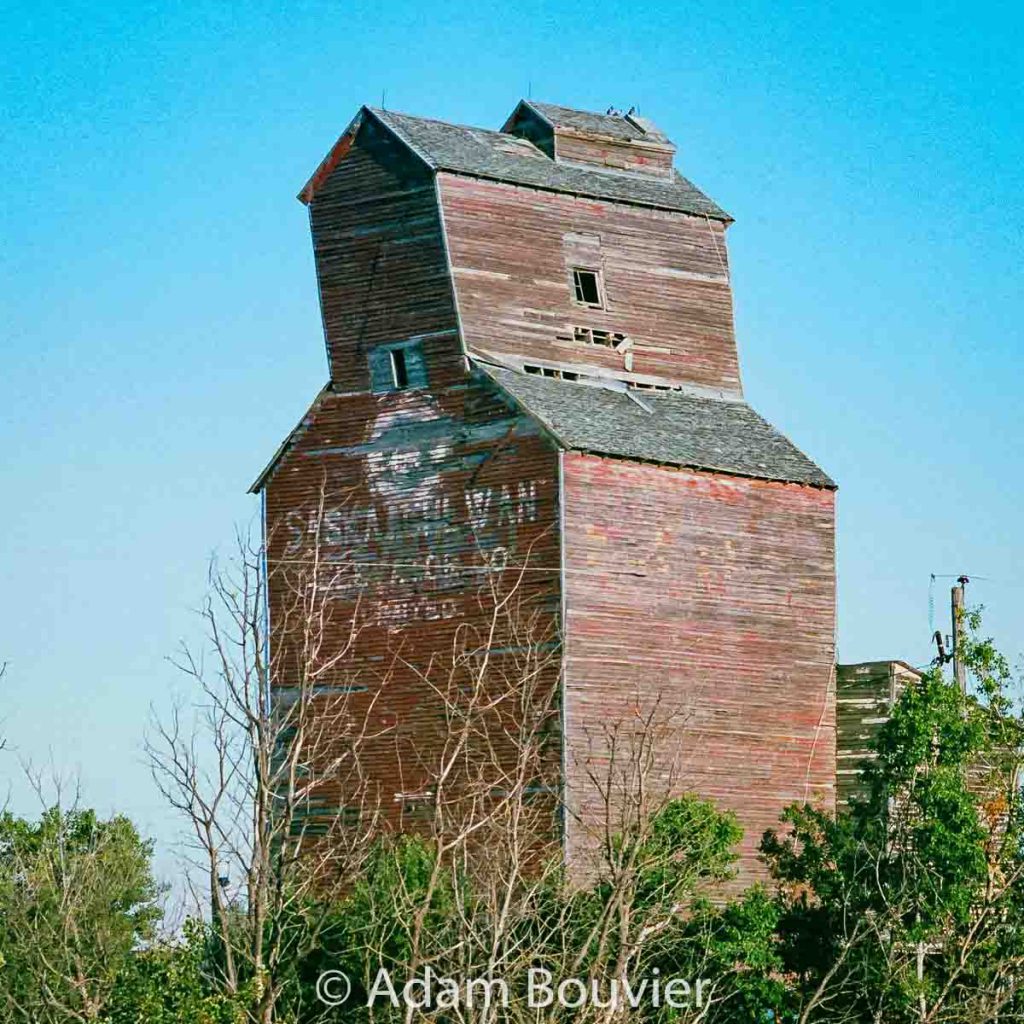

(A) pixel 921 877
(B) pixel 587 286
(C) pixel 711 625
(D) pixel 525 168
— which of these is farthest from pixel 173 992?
(D) pixel 525 168

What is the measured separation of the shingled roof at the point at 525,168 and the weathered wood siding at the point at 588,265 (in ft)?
0.71

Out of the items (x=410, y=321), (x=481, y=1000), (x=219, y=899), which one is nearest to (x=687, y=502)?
(x=410, y=321)

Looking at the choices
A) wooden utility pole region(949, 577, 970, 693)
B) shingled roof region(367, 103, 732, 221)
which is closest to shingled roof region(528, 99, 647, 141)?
shingled roof region(367, 103, 732, 221)

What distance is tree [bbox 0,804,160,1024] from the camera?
110ft

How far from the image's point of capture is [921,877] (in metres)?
35.2

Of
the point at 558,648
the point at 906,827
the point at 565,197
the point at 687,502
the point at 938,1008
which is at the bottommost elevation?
the point at 938,1008

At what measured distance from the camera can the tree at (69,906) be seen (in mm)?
33469

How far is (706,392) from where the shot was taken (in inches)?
1761

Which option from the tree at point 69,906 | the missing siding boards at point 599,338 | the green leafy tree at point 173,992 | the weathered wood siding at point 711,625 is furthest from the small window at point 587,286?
→ the green leafy tree at point 173,992

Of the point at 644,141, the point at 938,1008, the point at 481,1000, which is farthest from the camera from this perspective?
the point at 644,141

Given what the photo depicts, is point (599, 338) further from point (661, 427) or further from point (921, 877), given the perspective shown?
point (921, 877)

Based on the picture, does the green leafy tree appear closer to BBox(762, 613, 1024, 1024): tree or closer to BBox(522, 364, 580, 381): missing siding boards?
BBox(762, 613, 1024, 1024): tree

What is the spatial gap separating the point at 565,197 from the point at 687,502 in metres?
7.21

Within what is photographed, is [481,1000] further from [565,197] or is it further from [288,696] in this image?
[565,197]
